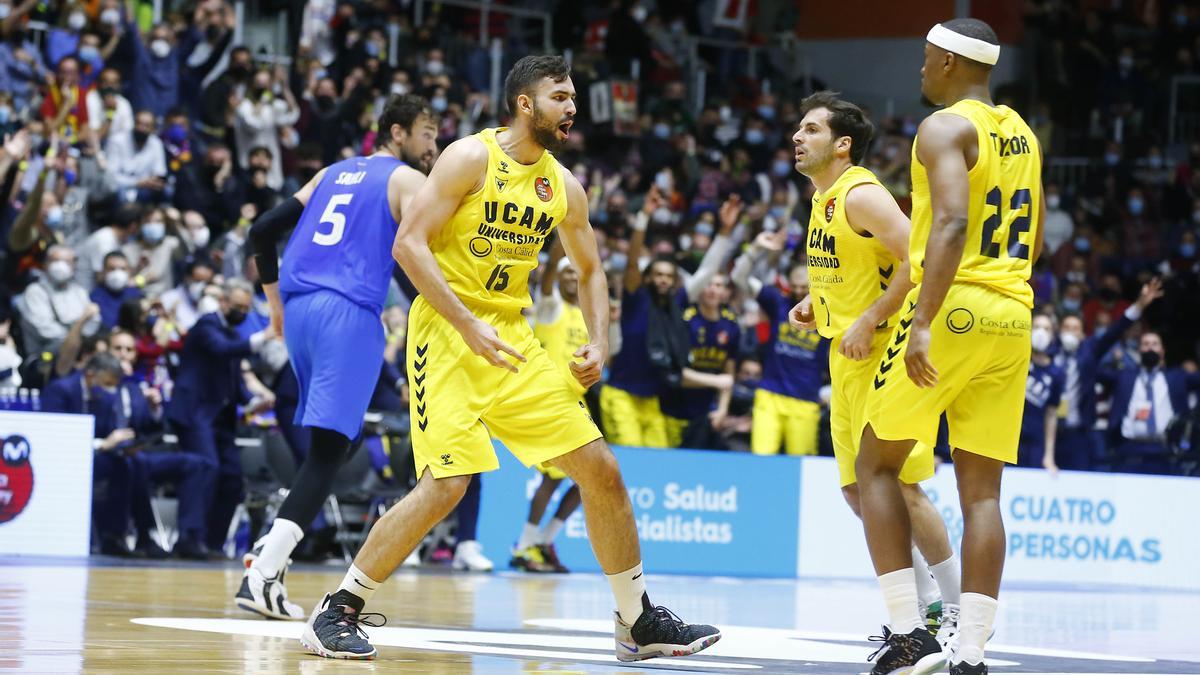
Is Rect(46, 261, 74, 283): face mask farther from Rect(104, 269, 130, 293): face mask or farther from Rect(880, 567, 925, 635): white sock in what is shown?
Rect(880, 567, 925, 635): white sock

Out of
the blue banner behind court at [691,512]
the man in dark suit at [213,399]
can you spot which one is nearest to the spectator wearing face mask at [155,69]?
the man in dark suit at [213,399]

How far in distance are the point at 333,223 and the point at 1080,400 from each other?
477 inches

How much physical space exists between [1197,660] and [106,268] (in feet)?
35.1

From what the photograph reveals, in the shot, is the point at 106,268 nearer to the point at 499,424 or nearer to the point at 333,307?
the point at 333,307

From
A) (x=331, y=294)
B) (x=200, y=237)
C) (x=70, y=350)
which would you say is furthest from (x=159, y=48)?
(x=331, y=294)

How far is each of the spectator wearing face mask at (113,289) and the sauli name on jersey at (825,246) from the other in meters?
9.59

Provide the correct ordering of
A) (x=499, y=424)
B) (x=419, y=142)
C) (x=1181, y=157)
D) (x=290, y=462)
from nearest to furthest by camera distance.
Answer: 1. (x=499, y=424)
2. (x=419, y=142)
3. (x=290, y=462)
4. (x=1181, y=157)

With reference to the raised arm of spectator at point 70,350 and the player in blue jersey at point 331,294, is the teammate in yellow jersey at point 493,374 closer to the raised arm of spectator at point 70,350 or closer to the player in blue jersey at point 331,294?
the player in blue jersey at point 331,294

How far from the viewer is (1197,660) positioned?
7840 millimetres

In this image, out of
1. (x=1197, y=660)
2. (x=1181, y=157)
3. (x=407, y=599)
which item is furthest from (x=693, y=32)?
(x=1197, y=660)

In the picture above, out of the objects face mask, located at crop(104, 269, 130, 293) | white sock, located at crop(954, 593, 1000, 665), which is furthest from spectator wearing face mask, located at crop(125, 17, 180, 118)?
white sock, located at crop(954, 593, 1000, 665)

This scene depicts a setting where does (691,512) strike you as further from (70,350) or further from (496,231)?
(496,231)

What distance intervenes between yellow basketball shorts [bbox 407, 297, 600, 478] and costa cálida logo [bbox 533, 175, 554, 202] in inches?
21.3

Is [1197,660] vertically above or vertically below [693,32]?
below
